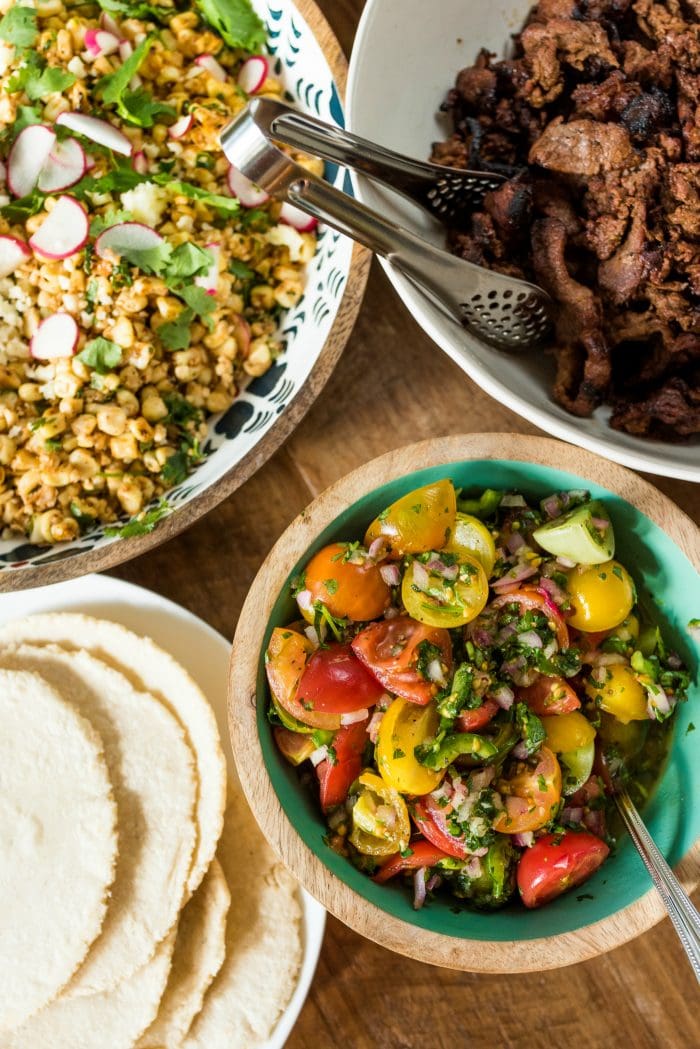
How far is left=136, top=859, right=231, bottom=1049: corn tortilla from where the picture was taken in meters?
2.24

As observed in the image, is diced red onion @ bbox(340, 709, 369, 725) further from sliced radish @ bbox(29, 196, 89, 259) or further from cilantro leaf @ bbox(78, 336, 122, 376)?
sliced radish @ bbox(29, 196, 89, 259)

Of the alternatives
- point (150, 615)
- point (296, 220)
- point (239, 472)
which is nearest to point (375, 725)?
point (239, 472)

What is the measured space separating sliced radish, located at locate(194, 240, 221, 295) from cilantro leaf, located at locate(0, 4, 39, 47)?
64cm

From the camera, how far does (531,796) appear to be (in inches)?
72.1

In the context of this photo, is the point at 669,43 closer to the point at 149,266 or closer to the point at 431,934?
the point at 149,266

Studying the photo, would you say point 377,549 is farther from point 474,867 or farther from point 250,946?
point 250,946

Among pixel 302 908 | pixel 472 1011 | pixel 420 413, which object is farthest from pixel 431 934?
pixel 420 413

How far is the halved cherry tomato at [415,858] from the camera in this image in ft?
6.20

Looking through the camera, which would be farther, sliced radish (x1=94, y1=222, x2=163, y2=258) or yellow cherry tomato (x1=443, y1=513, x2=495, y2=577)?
sliced radish (x1=94, y1=222, x2=163, y2=258)

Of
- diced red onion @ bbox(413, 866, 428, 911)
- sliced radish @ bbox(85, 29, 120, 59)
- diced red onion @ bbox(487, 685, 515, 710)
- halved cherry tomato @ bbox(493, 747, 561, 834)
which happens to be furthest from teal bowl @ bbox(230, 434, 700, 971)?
sliced radish @ bbox(85, 29, 120, 59)

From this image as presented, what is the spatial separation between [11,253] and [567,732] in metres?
1.69

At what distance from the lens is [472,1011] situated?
240cm

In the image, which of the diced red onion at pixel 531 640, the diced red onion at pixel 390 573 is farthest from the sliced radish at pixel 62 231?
the diced red onion at pixel 531 640

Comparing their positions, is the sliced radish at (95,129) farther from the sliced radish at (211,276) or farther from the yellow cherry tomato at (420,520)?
the yellow cherry tomato at (420,520)
